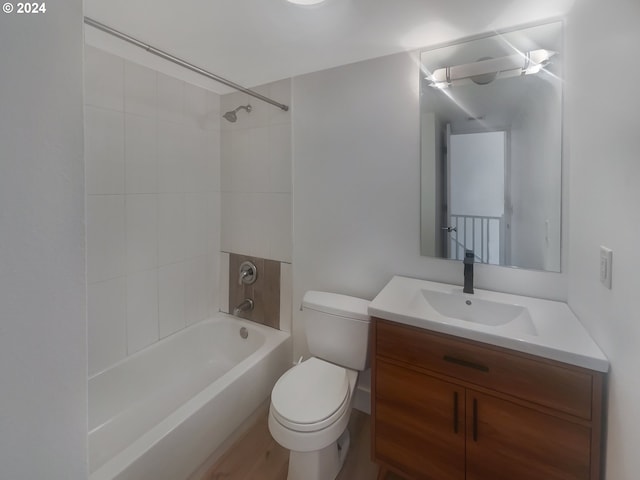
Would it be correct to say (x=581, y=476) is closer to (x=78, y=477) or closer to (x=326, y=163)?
(x=78, y=477)

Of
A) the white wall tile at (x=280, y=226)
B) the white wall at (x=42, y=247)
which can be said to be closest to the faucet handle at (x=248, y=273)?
the white wall tile at (x=280, y=226)

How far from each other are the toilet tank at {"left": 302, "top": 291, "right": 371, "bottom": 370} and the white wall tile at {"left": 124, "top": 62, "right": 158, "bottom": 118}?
62.6 inches

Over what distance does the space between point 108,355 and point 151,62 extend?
183cm

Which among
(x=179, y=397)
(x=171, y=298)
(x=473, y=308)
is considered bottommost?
(x=179, y=397)

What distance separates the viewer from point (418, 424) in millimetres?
1287

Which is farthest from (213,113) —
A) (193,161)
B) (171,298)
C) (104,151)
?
(171,298)

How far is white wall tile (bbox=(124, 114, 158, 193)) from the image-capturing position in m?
1.84

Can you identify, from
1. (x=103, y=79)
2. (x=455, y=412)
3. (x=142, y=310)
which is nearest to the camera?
(x=455, y=412)

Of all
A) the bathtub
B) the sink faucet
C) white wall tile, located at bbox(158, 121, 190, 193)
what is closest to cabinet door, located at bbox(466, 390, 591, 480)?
the sink faucet

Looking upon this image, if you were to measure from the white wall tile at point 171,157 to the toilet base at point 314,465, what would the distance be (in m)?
1.80

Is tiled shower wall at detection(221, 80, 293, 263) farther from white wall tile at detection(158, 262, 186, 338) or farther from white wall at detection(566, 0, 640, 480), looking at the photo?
white wall at detection(566, 0, 640, 480)

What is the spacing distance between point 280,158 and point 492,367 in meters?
1.73

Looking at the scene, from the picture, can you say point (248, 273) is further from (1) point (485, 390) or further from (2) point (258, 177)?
(1) point (485, 390)

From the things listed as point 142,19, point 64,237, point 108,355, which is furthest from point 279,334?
point 142,19
